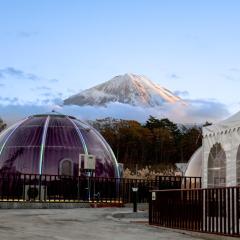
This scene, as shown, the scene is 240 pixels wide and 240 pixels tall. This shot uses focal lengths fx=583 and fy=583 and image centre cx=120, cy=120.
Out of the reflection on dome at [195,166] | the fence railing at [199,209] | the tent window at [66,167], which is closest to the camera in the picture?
the fence railing at [199,209]

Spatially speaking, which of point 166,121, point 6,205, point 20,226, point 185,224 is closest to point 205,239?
point 185,224

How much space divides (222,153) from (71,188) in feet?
33.1

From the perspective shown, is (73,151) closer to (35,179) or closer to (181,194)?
(35,179)

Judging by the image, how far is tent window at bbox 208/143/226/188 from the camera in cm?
1738

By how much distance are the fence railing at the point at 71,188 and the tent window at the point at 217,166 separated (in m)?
7.37

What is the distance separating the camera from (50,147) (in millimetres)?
29875

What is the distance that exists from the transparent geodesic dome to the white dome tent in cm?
1261

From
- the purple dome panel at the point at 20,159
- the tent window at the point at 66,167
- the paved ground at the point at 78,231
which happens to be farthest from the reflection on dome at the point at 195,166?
the paved ground at the point at 78,231

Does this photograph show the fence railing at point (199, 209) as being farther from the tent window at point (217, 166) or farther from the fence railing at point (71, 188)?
the fence railing at point (71, 188)

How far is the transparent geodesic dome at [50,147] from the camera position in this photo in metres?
29.7

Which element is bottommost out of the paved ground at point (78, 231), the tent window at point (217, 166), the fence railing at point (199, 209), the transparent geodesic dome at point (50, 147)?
the paved ground at point (78, 231)

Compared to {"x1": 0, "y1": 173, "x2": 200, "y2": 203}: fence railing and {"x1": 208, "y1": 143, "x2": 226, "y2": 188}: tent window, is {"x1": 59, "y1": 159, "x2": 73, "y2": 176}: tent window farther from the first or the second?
{"x1": 208, "y1": 143, "x2": 226, "y2": 188}: tent window

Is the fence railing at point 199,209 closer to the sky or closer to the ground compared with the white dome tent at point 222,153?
closer to the ground

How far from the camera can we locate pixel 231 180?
16.6 metres
